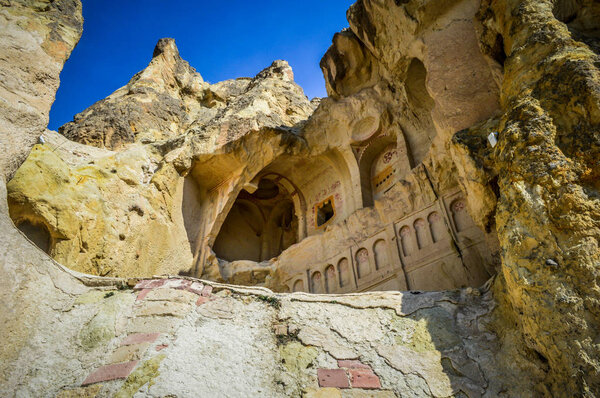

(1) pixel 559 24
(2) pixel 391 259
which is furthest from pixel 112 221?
(1) pixel 559 24

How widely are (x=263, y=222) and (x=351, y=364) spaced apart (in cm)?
1188

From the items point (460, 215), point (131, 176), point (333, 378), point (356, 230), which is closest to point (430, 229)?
point (460, 215)

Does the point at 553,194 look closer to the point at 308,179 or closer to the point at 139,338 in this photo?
the point at 139,338

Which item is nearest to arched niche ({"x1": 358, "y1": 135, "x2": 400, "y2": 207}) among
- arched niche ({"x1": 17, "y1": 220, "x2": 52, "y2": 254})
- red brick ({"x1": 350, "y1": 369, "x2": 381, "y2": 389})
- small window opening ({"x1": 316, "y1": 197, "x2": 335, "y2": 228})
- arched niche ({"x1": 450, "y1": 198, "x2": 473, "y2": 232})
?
small window opening ({"x1": 316, "y1": 197, "x2": 335, "y2": 228})

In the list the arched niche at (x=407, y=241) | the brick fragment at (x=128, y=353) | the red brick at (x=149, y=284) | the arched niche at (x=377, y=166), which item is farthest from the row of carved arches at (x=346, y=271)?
the brick fragment at (x=128, y=353)

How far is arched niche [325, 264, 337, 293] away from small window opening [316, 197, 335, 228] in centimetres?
261

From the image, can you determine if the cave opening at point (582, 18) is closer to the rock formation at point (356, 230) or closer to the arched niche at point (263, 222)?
the rock formation at point (356, 230)

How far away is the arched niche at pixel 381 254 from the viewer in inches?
369

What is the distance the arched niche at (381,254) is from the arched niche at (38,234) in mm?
7400

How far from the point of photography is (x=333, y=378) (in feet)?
12.5

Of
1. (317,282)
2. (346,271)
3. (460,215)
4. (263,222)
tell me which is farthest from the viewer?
(263,222)

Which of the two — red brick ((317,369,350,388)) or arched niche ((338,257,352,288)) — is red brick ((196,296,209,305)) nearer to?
red brick ((317,369,350,388))

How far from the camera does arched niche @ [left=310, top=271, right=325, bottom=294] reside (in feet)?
34.2

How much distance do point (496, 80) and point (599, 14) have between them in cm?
155
